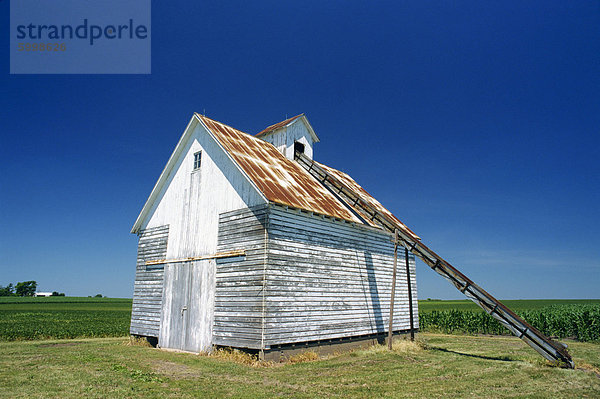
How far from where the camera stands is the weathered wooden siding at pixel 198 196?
1570 cm

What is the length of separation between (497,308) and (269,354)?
8.95m

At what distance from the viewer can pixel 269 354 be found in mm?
13102

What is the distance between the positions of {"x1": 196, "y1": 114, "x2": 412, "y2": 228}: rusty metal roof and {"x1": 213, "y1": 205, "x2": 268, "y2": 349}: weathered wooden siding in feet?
4.87

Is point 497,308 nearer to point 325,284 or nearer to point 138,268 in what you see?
point 325,284

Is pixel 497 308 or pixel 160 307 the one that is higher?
pixel 497 308

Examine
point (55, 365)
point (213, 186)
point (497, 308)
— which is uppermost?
point (213, 186)

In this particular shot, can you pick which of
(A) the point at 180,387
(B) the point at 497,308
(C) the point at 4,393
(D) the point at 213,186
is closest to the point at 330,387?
(A) the point at 180,387

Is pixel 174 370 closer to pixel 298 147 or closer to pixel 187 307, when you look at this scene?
pixel 187 307

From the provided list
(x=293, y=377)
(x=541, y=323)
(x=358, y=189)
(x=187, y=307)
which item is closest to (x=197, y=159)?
(x=187, y=307)

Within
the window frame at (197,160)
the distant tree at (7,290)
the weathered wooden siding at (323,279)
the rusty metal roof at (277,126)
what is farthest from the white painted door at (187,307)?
the distant tree at (7,290)

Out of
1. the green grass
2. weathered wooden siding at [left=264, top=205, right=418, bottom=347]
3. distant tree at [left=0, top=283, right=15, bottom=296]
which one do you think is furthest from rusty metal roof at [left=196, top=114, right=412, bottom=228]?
distant tree at [left=0, top=283, right=15, bottom=296]

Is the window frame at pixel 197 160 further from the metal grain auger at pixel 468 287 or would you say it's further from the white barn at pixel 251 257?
the metal grain auger at pixel 468 287

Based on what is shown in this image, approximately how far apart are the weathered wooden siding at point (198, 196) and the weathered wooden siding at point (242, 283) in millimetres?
677

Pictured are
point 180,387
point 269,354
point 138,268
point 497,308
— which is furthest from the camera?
point 138,268
